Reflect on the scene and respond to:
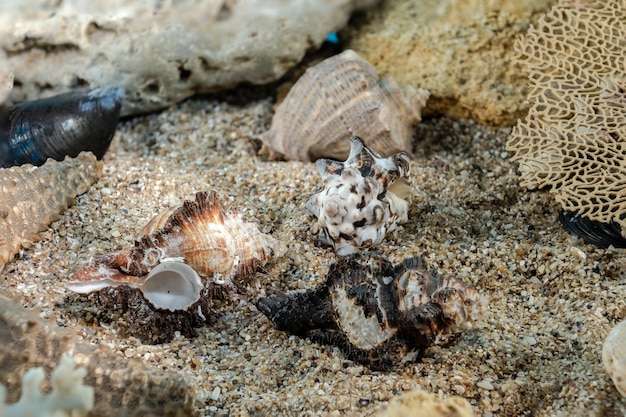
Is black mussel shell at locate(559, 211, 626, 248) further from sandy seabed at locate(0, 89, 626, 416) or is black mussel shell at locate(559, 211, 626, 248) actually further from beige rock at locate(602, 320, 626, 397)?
beige rock at locate(602, 320, 626, 397)

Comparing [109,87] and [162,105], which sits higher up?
[109,87]

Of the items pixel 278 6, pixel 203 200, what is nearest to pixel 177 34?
pixel 278 6

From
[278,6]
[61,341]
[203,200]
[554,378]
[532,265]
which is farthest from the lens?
[278,6]

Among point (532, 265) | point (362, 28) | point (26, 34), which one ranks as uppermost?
point (26, 34)

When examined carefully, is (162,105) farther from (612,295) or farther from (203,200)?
(612,295)

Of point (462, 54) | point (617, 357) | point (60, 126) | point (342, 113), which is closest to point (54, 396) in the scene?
point (617, 357)

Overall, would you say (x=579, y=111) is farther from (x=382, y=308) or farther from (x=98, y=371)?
(x=98, y=371)

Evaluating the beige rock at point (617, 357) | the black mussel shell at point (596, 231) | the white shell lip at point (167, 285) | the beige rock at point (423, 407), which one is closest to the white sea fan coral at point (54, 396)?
the white shell lip at point (167, 285)

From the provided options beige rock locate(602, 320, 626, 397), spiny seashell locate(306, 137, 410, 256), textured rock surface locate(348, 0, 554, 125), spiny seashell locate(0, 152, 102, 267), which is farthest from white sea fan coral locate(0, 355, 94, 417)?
textured rock surface locate(348, 0, 554, 125)
